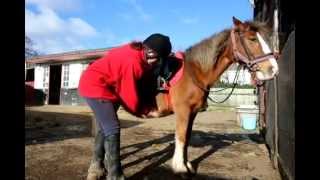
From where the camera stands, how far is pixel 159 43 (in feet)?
14.4

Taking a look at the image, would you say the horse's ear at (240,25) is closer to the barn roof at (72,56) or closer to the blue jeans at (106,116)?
the blue jeans at (106,116)

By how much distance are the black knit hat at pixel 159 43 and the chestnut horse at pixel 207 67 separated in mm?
692

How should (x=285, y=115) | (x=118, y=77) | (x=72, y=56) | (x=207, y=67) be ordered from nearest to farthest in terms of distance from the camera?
(x=118, y=77)
(x=285, y=115)
(x=207, y=67)
(x=72, y=56)

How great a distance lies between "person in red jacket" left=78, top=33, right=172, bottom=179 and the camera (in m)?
4.11

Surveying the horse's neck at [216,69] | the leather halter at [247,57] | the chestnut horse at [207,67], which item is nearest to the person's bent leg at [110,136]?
the chestnut horse at [207,67]

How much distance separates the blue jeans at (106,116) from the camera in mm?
4145

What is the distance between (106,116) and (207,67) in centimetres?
162

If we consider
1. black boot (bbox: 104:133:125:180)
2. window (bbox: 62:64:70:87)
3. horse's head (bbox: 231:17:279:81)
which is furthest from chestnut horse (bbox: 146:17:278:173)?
window (bbox: 62:64:70:87)

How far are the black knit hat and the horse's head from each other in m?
1.07

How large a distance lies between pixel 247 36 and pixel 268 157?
237 cm

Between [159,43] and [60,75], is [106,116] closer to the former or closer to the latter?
[159,43]

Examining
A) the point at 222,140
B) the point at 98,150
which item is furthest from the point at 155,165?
the point at 222,140

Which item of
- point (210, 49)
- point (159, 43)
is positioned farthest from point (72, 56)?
point (159, 43)

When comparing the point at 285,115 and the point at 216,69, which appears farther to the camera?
the point at 216,69
